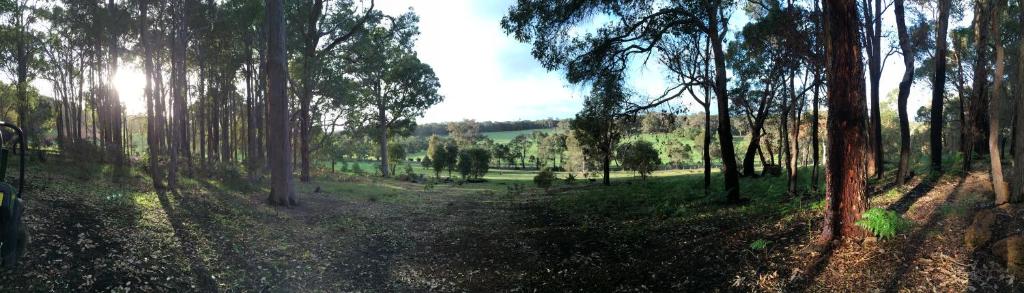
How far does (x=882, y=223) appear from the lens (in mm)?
5844

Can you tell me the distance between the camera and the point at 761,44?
1598 cm

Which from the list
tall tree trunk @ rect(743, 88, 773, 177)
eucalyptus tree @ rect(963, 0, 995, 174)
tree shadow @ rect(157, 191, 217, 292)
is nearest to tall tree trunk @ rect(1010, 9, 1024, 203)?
eucalyptus tree @ rect(963, 0, 995, 174)

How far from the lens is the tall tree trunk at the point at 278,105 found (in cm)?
1430

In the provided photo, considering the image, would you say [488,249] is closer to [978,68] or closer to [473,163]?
[978,68]

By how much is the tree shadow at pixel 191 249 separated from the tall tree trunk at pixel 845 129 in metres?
8.26

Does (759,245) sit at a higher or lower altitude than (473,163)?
higher

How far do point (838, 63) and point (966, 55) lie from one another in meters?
26.6

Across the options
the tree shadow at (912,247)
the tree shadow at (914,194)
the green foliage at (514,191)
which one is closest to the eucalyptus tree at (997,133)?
the tree shadow at (912,247)

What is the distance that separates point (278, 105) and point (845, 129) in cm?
1417

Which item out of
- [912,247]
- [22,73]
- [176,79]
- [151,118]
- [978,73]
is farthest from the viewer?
[22,73]

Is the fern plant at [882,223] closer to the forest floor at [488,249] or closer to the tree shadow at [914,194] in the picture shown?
the forest floor at [488,249]

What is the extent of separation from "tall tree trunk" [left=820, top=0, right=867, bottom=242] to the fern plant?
171 millimetres

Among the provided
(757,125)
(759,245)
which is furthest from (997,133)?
(757,125)

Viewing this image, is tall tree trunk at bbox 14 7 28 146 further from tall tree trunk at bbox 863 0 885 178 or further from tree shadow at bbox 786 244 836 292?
tall tree trunk at bbox 863 0 885 178
